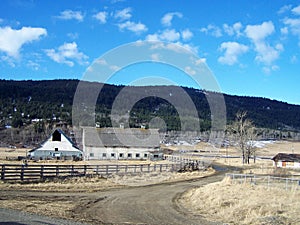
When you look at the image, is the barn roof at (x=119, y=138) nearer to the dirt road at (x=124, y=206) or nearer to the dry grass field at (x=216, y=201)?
the dry grass field at (x=216, y=201)

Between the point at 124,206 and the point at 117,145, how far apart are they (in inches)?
2044

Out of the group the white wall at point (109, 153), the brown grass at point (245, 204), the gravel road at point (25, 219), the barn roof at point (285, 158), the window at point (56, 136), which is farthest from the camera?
the window at point (56, 136)

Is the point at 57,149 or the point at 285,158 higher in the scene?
the point at 57,149

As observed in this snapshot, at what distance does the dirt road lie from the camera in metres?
14.9

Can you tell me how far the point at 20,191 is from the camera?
2272 cm

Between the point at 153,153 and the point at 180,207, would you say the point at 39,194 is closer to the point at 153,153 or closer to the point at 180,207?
the point at 180,207

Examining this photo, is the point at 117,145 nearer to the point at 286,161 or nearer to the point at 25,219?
the point at 286,161

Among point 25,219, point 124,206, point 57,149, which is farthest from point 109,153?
point 25,219

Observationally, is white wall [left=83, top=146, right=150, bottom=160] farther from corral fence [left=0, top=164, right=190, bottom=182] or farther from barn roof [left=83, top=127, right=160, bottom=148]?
corral fence [left=0, top=164, right=190, bottom=182]

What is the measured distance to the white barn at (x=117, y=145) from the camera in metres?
69.4

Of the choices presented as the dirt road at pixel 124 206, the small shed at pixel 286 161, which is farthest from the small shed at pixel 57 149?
the dirt road at pixel 124 206

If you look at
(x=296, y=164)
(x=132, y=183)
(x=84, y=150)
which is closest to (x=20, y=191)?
(x=132, y=183)

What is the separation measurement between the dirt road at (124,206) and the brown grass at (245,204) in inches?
38.9

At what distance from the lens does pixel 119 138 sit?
7219cm
